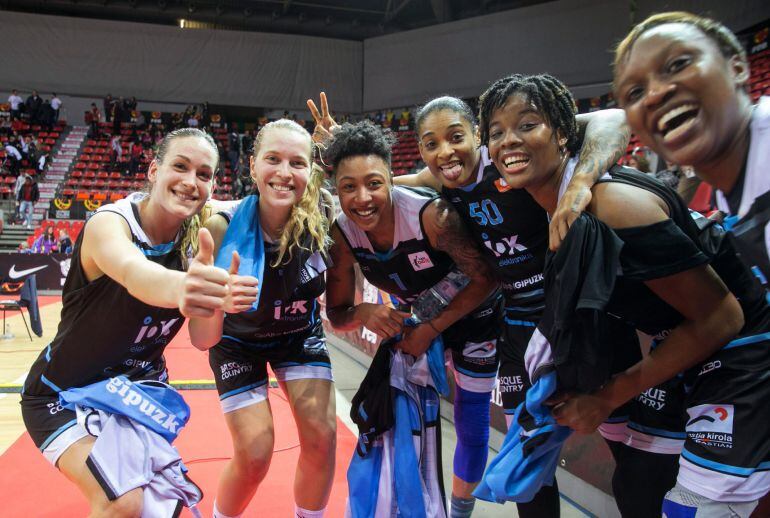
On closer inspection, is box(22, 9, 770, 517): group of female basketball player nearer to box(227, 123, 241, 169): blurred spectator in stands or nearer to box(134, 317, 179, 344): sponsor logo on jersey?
box(134, 317, 179, 344): sponsor logo on jersey

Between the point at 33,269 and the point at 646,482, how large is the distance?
12.8 meters

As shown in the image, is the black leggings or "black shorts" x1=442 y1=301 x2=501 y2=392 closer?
the black leggings

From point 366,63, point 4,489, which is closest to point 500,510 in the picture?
point 4,489

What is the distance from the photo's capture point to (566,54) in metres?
16.7

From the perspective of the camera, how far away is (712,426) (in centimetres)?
148

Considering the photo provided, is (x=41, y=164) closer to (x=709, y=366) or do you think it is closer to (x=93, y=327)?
(x=93, y=327)

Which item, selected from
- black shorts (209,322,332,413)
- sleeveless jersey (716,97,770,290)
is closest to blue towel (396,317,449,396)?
black shorts (209,322,332,413)

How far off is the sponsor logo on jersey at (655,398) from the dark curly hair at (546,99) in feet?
2.86

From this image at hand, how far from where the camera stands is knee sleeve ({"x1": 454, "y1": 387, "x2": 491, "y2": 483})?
283 cm

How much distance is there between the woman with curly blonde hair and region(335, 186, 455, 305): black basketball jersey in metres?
0.18

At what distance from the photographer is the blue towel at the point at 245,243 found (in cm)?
222

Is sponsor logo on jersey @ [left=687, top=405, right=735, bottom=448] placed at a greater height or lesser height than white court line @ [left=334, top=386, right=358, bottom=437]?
greater

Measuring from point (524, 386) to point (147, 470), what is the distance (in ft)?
4.78

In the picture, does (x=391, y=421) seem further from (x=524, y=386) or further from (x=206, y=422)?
(x=206, y=422)
